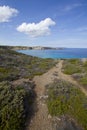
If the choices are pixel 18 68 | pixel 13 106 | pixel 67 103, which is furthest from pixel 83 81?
pixel 13 106

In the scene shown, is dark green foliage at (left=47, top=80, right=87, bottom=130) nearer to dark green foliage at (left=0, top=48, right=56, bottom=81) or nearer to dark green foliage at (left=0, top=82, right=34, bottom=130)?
dark green foliage at (left=0, top=82, right=34, bottom=130)

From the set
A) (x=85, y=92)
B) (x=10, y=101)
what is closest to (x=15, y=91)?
(x=10, y=101)

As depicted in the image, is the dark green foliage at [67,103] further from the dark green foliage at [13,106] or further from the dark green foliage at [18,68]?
the dark green foliage at [18,68]

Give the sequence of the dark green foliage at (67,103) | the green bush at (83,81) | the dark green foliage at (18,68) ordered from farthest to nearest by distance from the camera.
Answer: the dark green foliage at (18,68) → the green bush at (83,81) → the dark green foliage at (67,103)

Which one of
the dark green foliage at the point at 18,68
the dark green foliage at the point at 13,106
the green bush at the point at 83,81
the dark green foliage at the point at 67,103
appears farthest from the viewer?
the dark green foliage at the point at 18,68

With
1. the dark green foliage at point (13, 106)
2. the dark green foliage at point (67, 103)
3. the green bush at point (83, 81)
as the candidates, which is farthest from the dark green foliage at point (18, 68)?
the green bush at point (83, 81)

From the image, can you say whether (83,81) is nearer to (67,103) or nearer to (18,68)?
(67,103)

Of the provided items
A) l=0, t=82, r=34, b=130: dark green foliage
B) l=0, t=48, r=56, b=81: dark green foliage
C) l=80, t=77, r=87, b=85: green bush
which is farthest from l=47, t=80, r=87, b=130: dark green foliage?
l=0, t=48, r=56, b=81: dark green foliage

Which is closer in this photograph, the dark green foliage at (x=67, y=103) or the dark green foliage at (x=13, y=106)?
the dark green foliage at (x=13, y=106)
